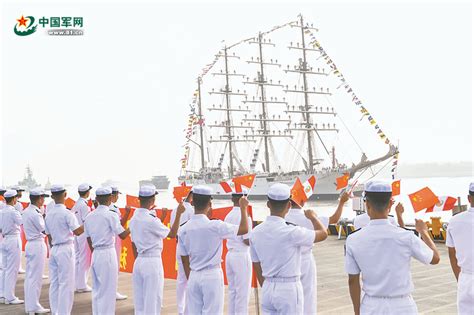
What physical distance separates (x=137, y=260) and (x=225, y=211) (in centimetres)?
277

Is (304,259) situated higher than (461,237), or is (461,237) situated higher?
(461,237)

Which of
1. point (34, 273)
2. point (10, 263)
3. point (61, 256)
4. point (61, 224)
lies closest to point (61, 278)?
point (61, 256)

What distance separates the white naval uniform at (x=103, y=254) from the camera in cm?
683

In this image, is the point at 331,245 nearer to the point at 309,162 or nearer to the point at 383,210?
the point at 383,210

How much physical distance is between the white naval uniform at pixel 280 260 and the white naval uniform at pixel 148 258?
2.04m

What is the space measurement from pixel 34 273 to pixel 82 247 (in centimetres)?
196

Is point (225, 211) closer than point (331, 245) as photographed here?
Yes

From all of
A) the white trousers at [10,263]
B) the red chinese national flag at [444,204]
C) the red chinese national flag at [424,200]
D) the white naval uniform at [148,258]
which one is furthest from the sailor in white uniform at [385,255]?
the white trousers at [10,263]

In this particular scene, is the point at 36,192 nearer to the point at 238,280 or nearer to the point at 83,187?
the point at 83,187

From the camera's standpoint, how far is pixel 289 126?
77.1 m

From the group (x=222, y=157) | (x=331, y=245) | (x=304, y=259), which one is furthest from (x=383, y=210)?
(x=222, y=157)

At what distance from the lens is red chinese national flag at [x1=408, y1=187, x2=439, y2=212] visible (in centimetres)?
628

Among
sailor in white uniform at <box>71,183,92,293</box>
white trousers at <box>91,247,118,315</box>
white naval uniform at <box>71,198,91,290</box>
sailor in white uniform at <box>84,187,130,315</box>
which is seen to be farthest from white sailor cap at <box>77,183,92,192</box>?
white trousers at <box>91,247,118,315</box>

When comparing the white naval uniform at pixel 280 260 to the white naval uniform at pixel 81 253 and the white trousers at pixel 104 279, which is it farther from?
the white naval uniform at pixel 81 253
